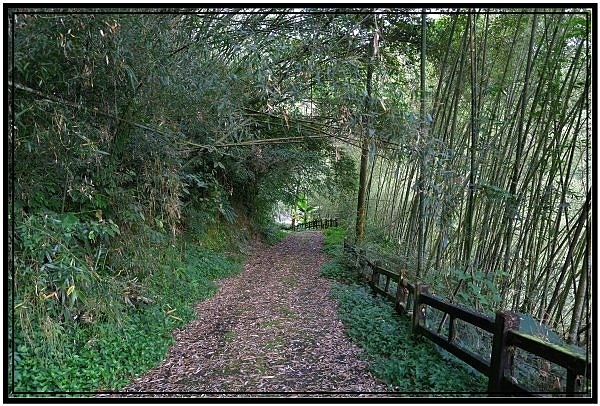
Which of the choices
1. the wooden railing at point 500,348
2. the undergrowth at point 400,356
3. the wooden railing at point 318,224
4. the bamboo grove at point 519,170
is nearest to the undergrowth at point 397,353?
the undergrowth at point 400,356

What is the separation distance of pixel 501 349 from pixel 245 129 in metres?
2.75

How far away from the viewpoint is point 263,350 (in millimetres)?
3113

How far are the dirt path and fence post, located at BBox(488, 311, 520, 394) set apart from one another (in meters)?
0.69

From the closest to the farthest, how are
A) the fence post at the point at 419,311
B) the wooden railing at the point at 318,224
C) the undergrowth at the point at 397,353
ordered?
1. the undergrowth at the point at 397,353
2. the fence post at the point at 419,311
3. the wooden railing at the point at 318,224

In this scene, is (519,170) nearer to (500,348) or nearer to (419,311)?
(419,311)

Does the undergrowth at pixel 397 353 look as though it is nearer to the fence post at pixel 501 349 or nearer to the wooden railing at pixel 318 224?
the fence post at pixel 501 349

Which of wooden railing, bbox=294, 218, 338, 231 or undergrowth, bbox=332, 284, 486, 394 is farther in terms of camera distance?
wooden railing, bbox=294, 218, 338, 231

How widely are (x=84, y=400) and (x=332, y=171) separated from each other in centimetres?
845

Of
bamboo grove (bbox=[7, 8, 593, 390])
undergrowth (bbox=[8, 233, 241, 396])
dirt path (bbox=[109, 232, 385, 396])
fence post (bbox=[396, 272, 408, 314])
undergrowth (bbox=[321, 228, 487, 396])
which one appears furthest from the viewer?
fence post (bbox=[396, 272, 408, 314])

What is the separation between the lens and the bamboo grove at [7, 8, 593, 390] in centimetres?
198

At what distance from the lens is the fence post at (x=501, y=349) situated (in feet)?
6.64

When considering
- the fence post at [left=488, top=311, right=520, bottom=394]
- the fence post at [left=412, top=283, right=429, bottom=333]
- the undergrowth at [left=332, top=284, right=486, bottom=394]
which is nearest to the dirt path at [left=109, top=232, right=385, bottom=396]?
the undergrowth at [left=332, top=284, right=486, bottom=394]

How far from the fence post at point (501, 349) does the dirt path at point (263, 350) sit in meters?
0.69

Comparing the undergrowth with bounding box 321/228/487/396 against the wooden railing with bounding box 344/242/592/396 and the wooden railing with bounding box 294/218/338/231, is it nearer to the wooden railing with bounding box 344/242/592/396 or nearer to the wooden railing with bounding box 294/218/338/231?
the wooden railing with bounding box 344/242/592/396
